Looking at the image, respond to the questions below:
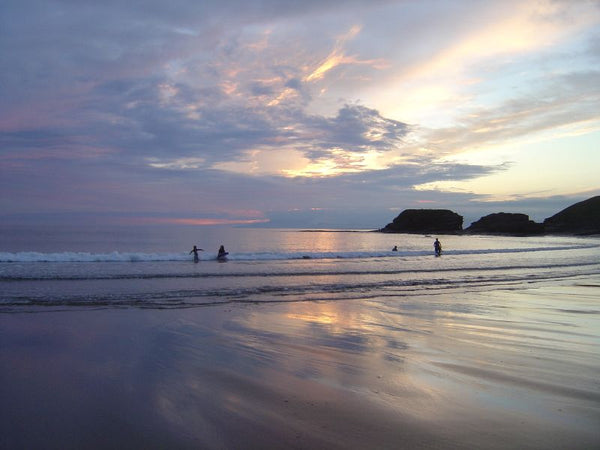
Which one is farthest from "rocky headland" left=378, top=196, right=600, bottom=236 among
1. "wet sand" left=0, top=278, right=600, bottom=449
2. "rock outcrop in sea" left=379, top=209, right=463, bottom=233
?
"wet sand" left=0, top=278, right=600, bottom=449

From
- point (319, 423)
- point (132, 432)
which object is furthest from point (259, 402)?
point (132, 432)

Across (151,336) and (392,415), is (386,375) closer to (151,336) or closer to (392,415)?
(392,415)

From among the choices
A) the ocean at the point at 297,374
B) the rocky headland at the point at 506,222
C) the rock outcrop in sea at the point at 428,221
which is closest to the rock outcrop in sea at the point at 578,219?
the rocky headland at the point at 506,222

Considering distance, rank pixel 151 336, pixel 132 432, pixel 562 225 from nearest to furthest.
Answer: pixel 132 432
pixel 151 336
pixel 562 225

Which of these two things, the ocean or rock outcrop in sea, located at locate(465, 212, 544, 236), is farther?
rock outcrop in sea, located at locate(465, 212, 544, 236)

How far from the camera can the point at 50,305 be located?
12414mm

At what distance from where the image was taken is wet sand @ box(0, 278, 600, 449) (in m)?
4.07

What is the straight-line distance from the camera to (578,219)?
407ft

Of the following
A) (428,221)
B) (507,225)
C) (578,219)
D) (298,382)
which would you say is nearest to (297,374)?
(298,382)

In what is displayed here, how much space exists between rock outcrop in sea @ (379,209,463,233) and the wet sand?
14458 cm

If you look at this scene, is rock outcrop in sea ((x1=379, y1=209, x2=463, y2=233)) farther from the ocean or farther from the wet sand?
the wet sand

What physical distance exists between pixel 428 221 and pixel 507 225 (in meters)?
34.2

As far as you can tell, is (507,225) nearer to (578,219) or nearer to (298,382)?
(578,219)

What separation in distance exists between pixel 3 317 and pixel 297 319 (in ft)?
25.2
